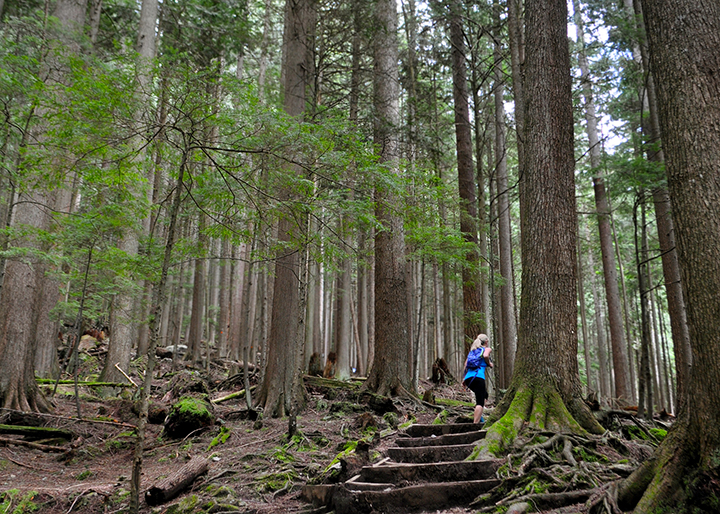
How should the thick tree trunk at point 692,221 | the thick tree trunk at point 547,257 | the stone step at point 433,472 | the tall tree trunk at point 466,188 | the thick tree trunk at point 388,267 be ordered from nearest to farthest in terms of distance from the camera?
the thick tree trunk at point 692,221, the stone step at point 433,472, the thick tree trunk at point 547,257, the thick tree trunk at point 388,267, the tall tree trunk at point 466,188

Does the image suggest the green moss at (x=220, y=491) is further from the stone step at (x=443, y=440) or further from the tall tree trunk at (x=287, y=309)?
the tall tree trunk at (x=287, y=309)

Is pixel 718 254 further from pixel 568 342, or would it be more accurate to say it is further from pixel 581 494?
pixel 568 342

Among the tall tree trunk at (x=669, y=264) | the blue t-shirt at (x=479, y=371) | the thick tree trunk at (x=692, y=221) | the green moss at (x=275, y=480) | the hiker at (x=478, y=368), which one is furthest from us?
the tall tree trunk at (x=669, y=264)

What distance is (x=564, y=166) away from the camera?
→ 22.6 feet

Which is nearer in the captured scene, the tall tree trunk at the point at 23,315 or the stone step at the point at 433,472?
the stone step at the point at 433,472

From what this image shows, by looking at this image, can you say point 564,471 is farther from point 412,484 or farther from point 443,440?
point 443,440

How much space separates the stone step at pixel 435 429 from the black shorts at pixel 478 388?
2.28 feet

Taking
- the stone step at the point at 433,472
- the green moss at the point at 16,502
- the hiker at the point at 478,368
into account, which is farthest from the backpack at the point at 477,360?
the green moss at the point at 16,502

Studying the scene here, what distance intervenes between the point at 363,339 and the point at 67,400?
10.3 meters

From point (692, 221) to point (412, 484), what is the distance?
3717mm

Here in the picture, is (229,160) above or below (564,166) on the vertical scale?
below

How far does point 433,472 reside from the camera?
480 cm

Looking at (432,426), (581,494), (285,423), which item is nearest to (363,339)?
(285,423)

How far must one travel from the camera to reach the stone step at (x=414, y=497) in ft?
14.1
